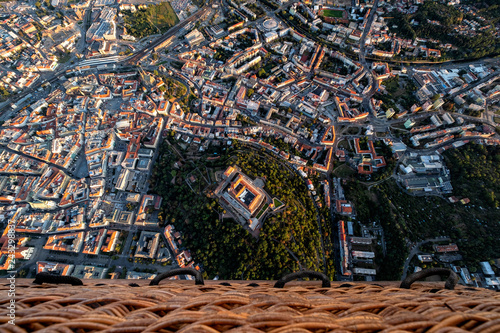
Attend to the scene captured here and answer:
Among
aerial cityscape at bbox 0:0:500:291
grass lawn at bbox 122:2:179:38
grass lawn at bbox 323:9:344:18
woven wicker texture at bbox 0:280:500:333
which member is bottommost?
woven wicker texture at bbox 0:280:500:333

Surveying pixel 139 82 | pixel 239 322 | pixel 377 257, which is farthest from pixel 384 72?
pixel 239 322

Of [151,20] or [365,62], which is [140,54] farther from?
[365,62]

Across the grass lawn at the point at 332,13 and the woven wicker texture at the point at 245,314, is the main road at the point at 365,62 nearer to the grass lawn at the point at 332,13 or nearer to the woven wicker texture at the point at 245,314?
the grass lawn at the point at 332,13

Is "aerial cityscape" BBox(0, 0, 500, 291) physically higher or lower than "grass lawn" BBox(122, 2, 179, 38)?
lower

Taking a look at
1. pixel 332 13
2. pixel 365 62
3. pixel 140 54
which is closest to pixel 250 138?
pixel 365 62

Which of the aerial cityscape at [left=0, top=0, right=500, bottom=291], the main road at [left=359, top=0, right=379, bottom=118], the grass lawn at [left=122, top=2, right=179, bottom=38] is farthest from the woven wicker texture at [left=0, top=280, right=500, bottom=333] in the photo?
the grass lawn at [left=122, top=2, right=179, bottom=38]

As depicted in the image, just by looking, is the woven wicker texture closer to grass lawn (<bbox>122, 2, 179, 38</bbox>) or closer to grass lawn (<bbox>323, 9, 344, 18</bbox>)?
grass lawn (<bbox>122, 2, 179, 38</bbox>)

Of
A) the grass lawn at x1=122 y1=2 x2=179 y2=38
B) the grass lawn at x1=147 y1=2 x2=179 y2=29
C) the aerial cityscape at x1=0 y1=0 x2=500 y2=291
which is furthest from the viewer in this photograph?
the grass lawn at x1=147 y1=2 x2=179 y2=29
